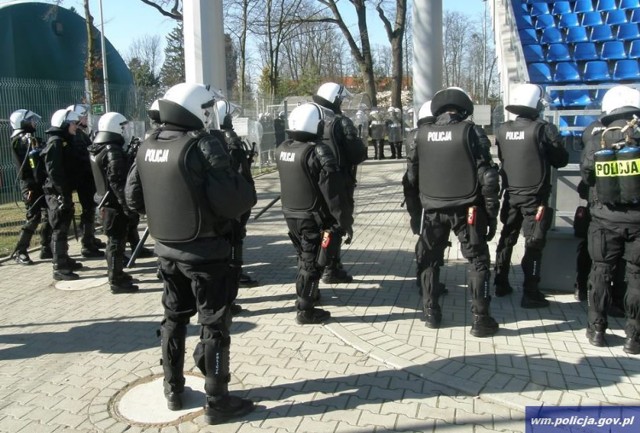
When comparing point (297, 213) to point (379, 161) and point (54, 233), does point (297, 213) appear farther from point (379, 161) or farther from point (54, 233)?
point (379, 161)

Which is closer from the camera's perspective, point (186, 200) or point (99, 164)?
point (186, 200)

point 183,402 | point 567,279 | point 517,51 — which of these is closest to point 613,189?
point 567,279

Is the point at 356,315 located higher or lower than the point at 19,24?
lower

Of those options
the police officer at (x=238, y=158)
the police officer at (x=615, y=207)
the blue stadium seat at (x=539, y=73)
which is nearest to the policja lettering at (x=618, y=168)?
the police officer at (x=615, y=207)

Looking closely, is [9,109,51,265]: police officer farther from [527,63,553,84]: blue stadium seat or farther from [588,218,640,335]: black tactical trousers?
[527,63,553,84]: blue stadium seat

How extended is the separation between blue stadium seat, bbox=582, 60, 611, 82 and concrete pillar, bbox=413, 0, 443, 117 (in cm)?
402

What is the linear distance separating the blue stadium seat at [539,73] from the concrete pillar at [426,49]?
9.60 ft

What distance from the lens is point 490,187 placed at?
485 centimetres

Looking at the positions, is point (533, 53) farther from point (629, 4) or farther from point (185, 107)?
point (185, 107)

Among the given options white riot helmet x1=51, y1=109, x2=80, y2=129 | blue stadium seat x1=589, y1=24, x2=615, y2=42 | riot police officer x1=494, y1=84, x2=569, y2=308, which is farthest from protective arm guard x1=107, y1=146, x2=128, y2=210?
blue stadium seat x1=589, y1=24, x2=615, y2=42

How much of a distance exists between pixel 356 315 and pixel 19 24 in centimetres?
2222

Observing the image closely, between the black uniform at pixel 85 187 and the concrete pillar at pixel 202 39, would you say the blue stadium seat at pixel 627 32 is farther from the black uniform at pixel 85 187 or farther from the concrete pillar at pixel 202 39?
the black uniform at pixel 85 187

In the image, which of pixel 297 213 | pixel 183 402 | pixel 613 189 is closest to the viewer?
pixel 183 402

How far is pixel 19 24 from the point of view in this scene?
22.3 meters
